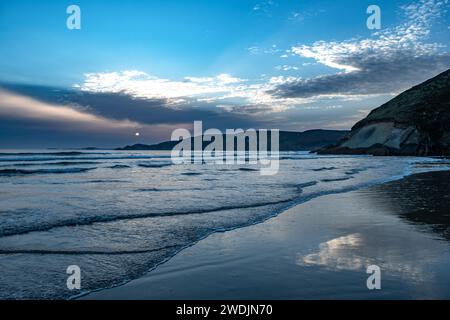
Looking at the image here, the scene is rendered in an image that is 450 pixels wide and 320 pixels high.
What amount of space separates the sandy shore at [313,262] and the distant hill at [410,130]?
6133cm

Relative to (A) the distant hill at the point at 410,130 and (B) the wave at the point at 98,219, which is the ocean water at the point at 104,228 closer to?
(B) the wave at the point at 98,219

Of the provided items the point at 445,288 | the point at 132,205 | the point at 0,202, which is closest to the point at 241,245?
the point at 445,288

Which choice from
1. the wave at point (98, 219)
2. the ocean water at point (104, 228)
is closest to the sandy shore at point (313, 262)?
the ocean water at point (104, 228)

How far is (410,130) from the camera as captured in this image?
212 ft

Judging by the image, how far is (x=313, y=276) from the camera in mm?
4855

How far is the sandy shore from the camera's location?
4.34m

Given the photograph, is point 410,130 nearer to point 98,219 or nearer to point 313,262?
point 98,219

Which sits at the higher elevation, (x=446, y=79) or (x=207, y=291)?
(x=446, y=79)

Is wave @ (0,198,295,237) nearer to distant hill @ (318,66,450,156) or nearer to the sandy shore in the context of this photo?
the sandy shore

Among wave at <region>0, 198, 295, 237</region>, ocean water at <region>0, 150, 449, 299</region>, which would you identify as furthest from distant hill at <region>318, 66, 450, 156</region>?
wave at <region>0, 198, 295, 237</region>

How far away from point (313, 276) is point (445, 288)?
1573 mm

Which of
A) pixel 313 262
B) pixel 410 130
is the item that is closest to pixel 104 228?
pixel 313 262

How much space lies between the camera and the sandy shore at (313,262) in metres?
4.34
